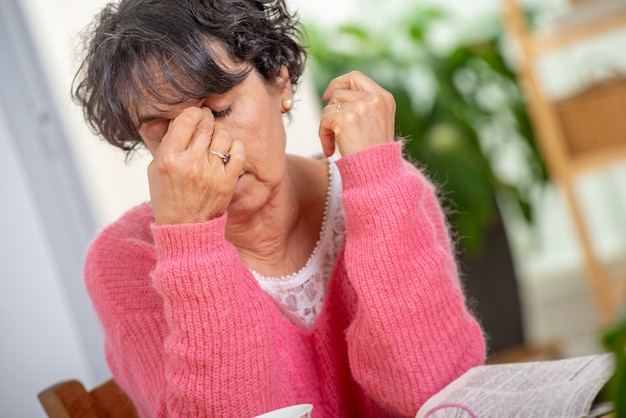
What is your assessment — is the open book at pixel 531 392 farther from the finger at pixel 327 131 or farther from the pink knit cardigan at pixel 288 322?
the finger at pixel 327 131

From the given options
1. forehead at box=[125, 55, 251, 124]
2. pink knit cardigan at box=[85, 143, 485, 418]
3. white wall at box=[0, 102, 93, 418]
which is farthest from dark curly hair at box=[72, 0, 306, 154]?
white wall at box=[0, 102, 93, 418]

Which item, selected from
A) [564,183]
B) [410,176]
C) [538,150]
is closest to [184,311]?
[410,176]

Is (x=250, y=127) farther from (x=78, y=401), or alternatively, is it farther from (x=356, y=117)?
(x=78, y=401)

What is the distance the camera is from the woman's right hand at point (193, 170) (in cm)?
95

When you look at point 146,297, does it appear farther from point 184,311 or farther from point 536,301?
point 536,301

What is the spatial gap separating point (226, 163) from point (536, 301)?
268cm

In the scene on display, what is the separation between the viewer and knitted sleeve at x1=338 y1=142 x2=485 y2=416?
1.01 metres

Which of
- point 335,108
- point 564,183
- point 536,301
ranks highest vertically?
point 335,108

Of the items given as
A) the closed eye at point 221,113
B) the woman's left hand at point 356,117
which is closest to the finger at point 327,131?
the woman's left hand at point 356,117

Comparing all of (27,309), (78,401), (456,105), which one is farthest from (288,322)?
(456,105)

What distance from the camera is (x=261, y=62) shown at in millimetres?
1056

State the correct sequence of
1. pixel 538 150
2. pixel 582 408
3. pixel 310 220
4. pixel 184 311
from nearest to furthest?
pixel 582 408 < pixel 184 311 < pixel 310 220 < pixel 538 150

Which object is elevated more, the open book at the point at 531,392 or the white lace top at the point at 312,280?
the white lace top at the point at 312,280

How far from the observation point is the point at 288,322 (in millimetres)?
1152
